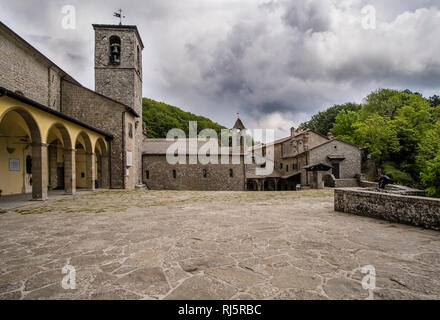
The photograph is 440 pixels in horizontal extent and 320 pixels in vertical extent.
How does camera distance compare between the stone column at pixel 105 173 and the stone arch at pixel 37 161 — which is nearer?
the stone arch at pixel 37 161

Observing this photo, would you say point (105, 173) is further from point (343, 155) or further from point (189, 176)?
point (343, 155)

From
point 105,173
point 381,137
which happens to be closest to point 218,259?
point 105,173

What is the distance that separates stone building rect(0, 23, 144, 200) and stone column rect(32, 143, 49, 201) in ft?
0.12

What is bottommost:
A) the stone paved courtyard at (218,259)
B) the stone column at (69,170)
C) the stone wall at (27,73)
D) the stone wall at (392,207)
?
the stone paved courtyard at (218,259)

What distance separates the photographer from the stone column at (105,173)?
18.2 metres

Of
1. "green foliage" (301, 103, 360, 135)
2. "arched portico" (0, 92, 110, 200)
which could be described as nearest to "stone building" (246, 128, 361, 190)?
"arched portico" (0, 92, 110, 200)

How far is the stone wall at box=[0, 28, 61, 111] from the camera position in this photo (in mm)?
12602

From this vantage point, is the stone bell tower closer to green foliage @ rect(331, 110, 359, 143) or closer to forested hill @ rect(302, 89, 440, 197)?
forested hill @ rect(302, 89, 440, 197)

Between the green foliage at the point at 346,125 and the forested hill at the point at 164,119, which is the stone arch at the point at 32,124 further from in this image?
the green foliage at the point at 346,125

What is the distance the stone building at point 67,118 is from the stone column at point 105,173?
74 mm

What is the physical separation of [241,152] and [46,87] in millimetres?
20121

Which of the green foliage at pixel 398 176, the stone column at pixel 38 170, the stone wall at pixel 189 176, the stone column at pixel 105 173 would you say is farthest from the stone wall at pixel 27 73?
the green foliage at pixel 398 176
